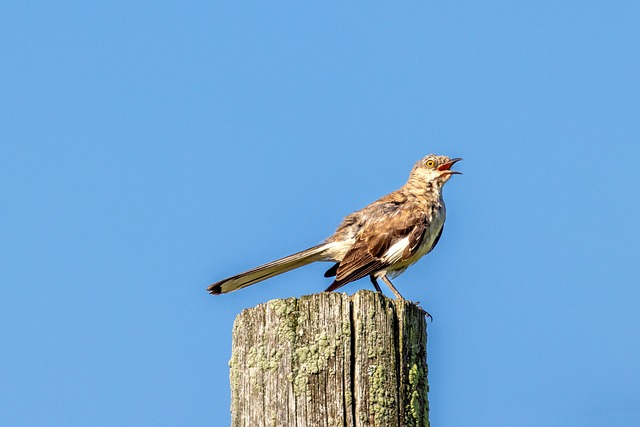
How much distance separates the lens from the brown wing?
25.5ft

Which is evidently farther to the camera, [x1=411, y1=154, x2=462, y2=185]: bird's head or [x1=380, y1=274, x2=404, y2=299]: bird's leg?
[x1=411, y1=154, x2=462, y2=185]: bird's head

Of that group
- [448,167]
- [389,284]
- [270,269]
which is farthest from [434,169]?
[270,269]

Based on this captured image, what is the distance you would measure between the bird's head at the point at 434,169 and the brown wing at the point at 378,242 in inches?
27.8

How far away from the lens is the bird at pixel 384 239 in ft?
25.6

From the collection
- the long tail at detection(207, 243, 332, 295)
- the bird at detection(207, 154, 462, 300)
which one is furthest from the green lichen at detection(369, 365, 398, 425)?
the bird at detection(207, 154, 462, 300)

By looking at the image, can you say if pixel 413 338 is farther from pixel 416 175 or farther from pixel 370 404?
pixel 416 175

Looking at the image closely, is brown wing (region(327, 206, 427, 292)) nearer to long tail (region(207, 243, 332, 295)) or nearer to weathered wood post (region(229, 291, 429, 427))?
long tail (region(207, 243, 332, 295))

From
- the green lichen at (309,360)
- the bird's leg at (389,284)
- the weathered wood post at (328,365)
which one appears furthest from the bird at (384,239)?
the green lichen at (309,360)

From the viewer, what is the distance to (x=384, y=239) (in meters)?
7.98

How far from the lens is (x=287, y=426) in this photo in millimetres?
3688

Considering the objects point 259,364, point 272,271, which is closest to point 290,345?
point 259,364

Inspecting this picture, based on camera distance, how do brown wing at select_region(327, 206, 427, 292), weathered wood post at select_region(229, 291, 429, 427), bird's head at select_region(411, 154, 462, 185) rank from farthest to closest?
bird's head at select_region(411, 154, 462, 185)
brown wing at select_region(327, 206, 427, 292)
weathered wood post at select_region(229, 291, 429, 427)

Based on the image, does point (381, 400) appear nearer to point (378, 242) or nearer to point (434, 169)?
point (378, 242)

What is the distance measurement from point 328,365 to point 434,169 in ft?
17.9
